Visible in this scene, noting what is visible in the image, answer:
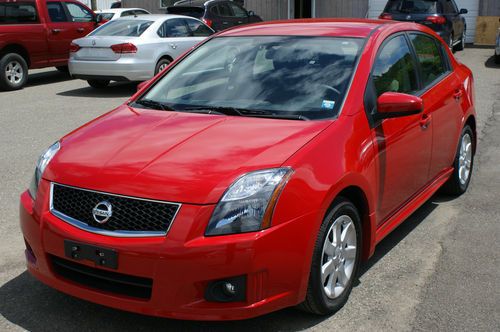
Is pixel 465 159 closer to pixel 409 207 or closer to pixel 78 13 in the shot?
pixel 409 207

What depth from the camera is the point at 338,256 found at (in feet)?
12.2

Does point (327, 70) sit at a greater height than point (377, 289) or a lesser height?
greater

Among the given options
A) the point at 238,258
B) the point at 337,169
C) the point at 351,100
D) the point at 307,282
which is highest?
the point at 351,100

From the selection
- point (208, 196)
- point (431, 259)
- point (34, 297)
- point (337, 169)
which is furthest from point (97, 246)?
point (431, 259)

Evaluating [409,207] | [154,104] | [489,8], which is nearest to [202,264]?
[154,104]

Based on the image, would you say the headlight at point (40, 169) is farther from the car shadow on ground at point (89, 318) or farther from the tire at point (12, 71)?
the tire at point (12, 71)

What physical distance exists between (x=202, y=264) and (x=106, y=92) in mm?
10399

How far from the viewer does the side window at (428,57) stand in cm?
518

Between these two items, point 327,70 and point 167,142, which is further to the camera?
point 327,70

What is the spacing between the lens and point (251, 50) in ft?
15.4

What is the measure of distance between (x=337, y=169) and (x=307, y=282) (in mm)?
634

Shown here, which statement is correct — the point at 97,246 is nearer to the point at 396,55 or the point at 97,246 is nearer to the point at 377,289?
the point at 377,289

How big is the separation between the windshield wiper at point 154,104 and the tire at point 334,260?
53.4 inches

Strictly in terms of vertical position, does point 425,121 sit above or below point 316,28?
below
